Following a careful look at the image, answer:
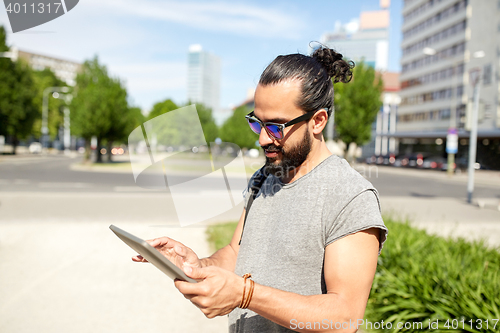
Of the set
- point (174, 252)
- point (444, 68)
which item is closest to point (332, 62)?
point (174, 252)

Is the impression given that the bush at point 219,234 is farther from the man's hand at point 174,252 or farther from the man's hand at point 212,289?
the man's hand at point 212,289

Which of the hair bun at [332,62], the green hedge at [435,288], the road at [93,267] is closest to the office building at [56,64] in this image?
the road at [93,267]

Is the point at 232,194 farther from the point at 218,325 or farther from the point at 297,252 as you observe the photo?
the point at 218,325

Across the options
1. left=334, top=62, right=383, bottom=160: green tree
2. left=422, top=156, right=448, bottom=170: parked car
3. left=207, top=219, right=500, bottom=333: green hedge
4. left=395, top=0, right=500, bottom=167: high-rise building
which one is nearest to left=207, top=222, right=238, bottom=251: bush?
left=207, top=219, right=500, bottom=333: green hedge

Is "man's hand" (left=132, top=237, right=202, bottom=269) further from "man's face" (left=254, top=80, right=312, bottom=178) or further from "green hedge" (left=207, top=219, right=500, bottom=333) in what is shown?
"green hedge" (left=207, top=219, right=500, bottom=333)

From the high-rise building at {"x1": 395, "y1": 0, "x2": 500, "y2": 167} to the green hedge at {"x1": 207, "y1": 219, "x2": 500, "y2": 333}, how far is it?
3350 centimetres

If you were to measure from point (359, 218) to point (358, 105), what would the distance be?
60.3 feet

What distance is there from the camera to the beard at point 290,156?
142cm

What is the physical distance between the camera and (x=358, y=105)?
1866cm

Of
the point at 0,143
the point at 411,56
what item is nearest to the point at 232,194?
the point at 0,143

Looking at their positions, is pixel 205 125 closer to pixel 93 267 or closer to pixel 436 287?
pixel 93 267

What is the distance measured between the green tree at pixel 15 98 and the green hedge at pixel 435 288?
40796 mm

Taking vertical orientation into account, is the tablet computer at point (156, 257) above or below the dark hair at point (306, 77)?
below

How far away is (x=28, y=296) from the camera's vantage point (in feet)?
13.7
